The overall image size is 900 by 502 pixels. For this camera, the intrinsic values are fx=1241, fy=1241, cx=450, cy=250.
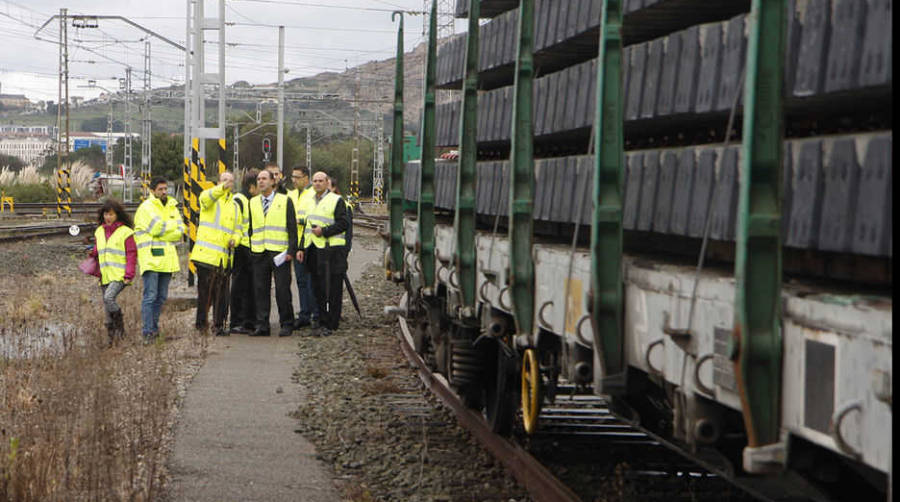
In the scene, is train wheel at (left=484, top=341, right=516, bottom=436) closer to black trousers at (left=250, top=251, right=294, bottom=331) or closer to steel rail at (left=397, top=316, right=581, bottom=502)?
steel rail at (left=397, top=316, right=581, bottom=502)

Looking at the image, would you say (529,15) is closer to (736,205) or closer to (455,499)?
(736,205)

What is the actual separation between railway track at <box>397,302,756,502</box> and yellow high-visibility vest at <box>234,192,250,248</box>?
5.06 metres

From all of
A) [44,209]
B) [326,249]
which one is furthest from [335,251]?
[44,209]

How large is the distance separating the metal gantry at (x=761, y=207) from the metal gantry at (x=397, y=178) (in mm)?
5630

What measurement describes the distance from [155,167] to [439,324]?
3280 inches

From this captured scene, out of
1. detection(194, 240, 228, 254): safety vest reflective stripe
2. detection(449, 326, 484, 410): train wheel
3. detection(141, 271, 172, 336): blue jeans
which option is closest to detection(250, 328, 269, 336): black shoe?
detection(194, 240, 228, 254): safety vest reflective stripe

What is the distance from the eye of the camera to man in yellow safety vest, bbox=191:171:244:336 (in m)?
13.6

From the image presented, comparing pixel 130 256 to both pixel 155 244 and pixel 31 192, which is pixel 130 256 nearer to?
pixel 155 244

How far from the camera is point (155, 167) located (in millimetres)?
89312

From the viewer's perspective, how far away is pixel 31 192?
2370 inches

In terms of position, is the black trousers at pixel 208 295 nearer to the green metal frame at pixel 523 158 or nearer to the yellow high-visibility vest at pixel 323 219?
the yellow high-visibility vest at pixel 323 219

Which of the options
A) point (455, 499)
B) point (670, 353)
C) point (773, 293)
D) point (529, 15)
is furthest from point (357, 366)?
point (773, 293)

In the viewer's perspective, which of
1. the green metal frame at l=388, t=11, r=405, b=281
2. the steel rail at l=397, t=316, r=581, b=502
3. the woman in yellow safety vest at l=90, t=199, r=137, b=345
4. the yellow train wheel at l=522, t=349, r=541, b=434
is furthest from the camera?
the woman in yellow safety vest at l=90, t=199, r=137, b=345

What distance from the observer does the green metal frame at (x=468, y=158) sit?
648cm
